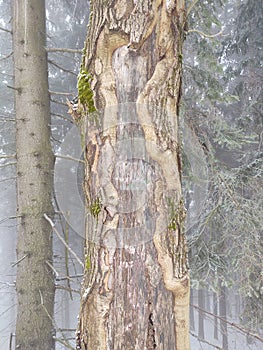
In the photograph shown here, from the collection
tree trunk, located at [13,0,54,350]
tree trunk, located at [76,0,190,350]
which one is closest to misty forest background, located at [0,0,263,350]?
tree trunk, located at [13,0,54,350]

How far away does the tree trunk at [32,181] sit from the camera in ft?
9.59

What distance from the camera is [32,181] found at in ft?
9.82

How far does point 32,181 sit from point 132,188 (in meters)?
1.62

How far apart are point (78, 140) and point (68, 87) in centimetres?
836

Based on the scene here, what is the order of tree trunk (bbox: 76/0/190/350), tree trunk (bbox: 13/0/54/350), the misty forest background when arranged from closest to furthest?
1. tree trunk (bbox: 76/0/190/350)
2. tree trunk (bbox: 13/0/54/350)
3. the misty forest background

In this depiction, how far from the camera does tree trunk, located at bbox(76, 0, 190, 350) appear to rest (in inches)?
62.4

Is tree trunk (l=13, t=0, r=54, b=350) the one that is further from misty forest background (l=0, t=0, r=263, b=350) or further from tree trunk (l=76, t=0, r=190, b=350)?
tree trunk (l=76, t=0, r=190, b=350)

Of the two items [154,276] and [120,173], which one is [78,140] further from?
[154,276]

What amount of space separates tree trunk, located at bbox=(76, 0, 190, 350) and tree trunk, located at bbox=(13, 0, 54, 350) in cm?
138

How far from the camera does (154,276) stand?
5.25 ft

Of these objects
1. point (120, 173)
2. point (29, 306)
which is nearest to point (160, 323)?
point (120, 173)

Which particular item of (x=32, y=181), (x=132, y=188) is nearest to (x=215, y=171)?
(x=32, y=181)

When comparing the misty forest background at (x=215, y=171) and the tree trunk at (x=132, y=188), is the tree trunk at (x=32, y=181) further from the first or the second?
the tree trunk at (x=132, y=188)

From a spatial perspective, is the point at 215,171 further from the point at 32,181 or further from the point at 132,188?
the point at 132,188
